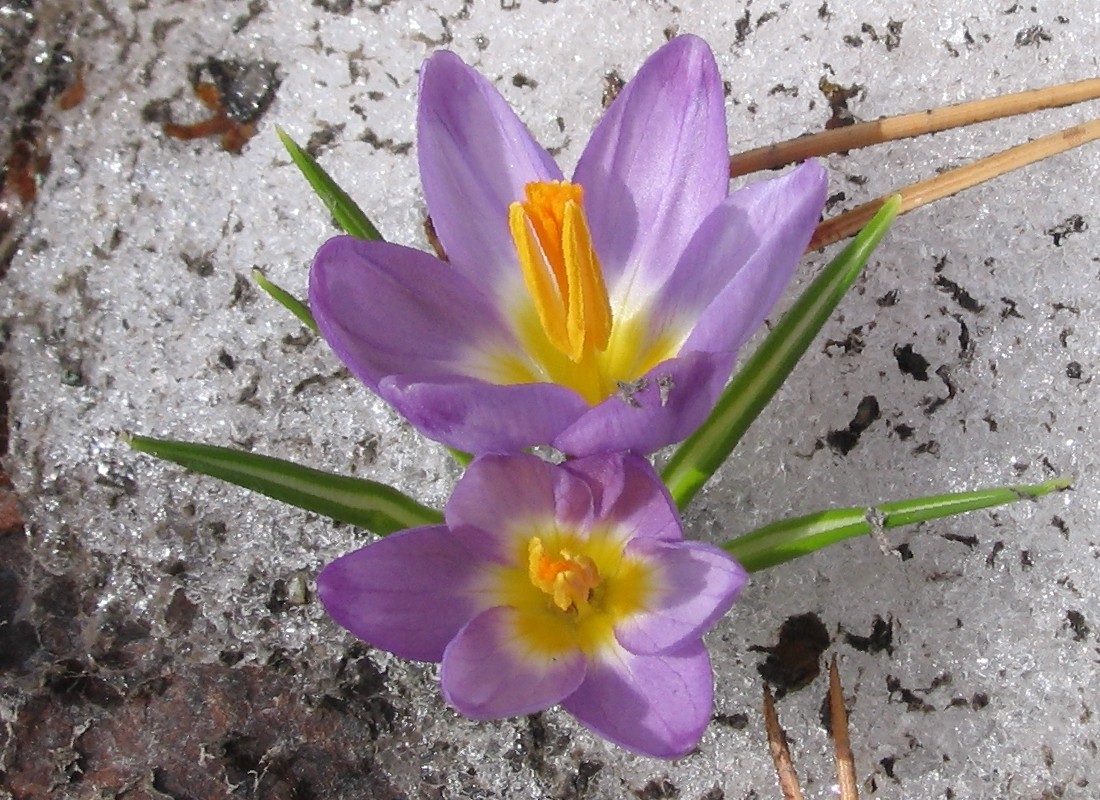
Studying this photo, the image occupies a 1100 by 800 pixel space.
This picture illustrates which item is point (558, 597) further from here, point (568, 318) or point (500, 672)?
point (568, 318)

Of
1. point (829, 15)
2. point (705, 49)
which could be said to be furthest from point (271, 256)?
point (829, 15)

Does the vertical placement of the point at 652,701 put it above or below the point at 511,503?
below

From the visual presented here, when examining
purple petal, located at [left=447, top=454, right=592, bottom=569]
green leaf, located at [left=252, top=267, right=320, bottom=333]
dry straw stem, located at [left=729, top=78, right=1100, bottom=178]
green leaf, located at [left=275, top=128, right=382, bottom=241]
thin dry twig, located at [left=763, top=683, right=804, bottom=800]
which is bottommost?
thin dry twig, located at [left=763, top=683, right=804, bottom=800]

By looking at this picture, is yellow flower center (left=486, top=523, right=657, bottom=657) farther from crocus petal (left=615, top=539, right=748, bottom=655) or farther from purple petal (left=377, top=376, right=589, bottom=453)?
purple petal (left=377, top=376, right=589, bottom=453)

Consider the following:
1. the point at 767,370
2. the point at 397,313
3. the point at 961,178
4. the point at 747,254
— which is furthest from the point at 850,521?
the point at 961,178

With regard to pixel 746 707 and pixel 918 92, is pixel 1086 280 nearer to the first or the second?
pixel 918 92

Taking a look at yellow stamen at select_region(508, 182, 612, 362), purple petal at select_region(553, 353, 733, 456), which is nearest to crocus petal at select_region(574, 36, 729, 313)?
yellow stamen at select_region(508, 182, 612, 362)
